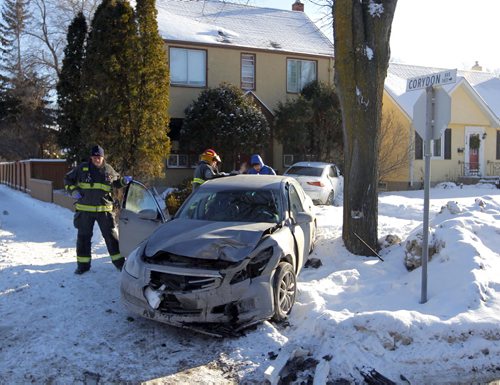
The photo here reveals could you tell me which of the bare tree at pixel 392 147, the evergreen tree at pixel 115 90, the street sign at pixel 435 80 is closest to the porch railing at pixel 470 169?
the bare tree at pixel 392 147

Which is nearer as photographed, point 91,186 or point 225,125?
point 91,186

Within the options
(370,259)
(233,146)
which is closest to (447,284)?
(370,259)

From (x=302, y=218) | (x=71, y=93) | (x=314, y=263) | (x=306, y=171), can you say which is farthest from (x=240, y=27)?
(x=302, y=218)

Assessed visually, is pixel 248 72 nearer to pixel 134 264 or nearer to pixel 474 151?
pixel 474 151

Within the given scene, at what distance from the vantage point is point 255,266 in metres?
5.25

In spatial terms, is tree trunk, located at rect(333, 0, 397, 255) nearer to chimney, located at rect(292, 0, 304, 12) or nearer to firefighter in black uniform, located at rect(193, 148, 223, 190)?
firefighter in black uniform, located at rect(193, 148, 223, 190)

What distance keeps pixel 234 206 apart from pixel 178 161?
14.6 metres

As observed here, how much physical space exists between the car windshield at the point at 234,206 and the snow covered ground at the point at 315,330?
108 centimetres

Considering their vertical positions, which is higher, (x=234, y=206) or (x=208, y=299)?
(x=234, y=206)

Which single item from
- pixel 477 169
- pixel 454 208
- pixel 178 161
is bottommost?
pixel 454 208

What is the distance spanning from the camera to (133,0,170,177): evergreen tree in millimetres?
13141

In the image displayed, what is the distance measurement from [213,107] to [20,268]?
11.9 metres

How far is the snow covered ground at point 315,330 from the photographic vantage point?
4504 mm

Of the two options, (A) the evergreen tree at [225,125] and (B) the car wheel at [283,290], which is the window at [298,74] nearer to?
(A) the evergreen tree at [225,125]
